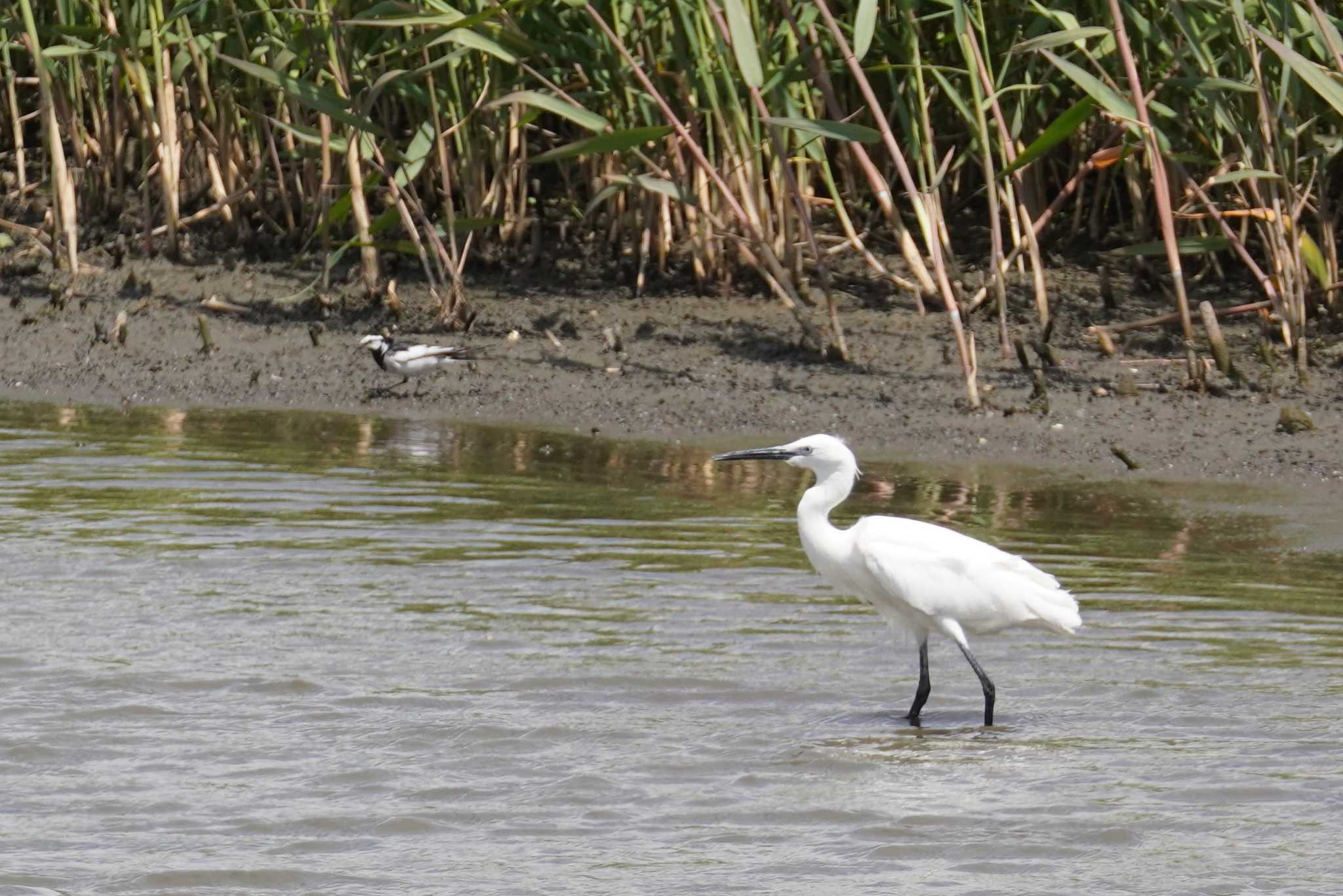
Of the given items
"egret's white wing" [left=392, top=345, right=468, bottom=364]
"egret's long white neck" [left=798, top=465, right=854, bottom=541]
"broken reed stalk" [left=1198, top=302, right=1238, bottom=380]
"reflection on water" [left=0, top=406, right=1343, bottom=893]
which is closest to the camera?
"reflection on water" [left=0, top=406, right=1343, bottom=893]

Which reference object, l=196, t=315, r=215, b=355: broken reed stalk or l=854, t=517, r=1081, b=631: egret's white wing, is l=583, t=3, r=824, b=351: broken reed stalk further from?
l=854, t=517, r=1081, b=631: egret's white wing

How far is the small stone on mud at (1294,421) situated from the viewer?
A: 30.9ft

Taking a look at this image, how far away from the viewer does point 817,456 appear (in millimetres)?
6168

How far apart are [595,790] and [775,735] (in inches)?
27.9

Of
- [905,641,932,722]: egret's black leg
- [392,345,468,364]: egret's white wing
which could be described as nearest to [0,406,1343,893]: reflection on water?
[905,641,932,722]: egret's black leg

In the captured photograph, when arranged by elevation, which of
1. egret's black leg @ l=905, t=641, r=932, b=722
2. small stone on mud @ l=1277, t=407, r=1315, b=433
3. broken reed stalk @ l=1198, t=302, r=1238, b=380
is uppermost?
broken reed stalk @ l=1198, t=302, r=1238, b=380

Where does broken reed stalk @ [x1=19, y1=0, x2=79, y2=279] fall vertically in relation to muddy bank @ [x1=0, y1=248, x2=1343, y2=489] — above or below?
above

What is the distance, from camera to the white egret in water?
583 cm

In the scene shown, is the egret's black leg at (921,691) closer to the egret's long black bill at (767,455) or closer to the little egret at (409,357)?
the egret's long black bill at (767,455)

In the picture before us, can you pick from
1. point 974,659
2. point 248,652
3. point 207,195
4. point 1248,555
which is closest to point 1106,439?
point 1248,555

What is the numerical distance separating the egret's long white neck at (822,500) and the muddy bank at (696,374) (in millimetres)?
3432

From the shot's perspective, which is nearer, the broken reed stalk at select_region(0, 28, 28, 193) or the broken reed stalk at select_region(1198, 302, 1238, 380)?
the broken reed stalk at select_region(1198, 302, 1238, 380)

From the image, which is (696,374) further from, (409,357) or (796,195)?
(409,357)

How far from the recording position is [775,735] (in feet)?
18.2
